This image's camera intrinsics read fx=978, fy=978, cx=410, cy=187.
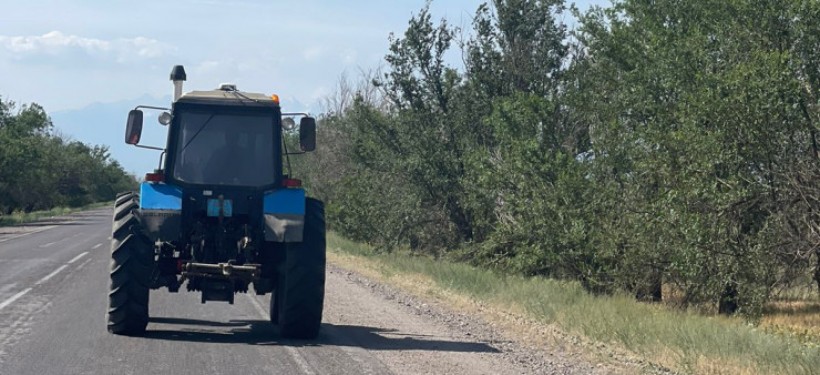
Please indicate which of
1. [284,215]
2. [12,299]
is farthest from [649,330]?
[12,299]

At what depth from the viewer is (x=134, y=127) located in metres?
11.1

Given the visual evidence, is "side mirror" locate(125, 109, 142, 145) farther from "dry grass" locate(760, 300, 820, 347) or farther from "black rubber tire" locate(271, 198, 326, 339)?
"dry grass" locate(760, 300, 820, 347)

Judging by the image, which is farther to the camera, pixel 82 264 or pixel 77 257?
pixel 77 257

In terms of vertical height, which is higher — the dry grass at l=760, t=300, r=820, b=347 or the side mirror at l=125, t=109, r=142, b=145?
the side mirror at l=125, t=109, r=142, b=145

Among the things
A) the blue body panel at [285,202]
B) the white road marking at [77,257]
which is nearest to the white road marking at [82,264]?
the white road marking at [77,257]

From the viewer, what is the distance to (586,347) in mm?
11445

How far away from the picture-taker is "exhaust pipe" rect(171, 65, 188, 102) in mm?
12034

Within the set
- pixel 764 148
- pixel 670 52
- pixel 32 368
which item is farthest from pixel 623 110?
pixel 32 368

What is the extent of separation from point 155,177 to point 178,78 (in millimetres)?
1288

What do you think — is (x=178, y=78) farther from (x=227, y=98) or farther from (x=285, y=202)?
(x=285, y=202)

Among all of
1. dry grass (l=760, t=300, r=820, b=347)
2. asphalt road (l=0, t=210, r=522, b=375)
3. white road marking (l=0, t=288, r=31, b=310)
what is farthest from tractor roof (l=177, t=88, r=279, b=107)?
dry grass (l=760, t=300, r=820, b=347)

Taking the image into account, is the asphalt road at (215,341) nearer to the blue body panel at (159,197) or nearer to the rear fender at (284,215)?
the rear fender at (284,215)

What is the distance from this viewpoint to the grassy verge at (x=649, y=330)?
33.8 ft

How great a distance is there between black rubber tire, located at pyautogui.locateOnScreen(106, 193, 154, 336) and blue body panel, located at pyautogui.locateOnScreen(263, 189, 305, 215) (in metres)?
1.47
